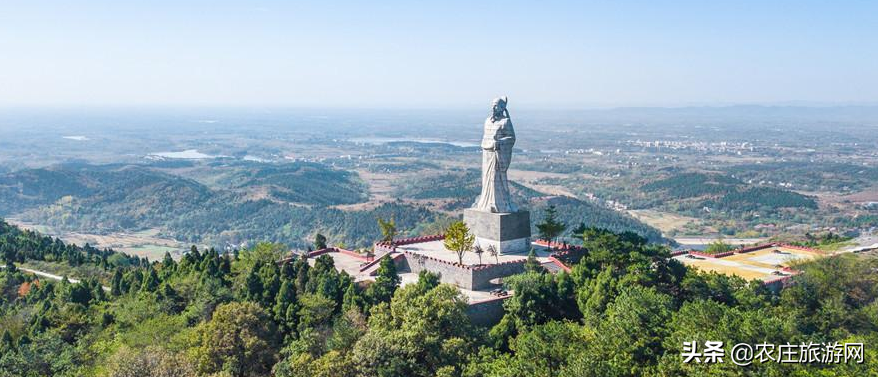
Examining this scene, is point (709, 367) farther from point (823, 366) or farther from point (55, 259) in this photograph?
point (55, 259)

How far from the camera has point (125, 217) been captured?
114 metres

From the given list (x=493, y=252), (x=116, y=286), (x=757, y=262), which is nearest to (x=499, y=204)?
(x=493, y=252)

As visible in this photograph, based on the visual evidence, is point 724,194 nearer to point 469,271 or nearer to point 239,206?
point 239,206

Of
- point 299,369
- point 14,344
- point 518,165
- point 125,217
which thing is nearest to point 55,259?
point 14,344

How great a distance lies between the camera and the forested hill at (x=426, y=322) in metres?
23.7

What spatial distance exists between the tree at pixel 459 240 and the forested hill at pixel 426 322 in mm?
3563

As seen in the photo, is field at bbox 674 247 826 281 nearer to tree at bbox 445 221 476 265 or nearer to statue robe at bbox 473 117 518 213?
statue robe at bbox 473 117 518 213

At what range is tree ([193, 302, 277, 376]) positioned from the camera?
88.2 feet

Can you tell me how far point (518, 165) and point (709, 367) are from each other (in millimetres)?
175099

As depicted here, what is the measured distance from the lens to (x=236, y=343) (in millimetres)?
27375

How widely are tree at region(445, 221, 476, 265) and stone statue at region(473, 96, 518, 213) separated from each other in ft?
8.80

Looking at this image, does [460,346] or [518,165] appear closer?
[460,346]

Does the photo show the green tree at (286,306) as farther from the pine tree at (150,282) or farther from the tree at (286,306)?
the pine tree at (150,282)

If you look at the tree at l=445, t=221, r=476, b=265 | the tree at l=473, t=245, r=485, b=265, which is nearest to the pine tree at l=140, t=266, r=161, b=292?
the tree at l=445, t=221, r=476, b=265
